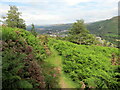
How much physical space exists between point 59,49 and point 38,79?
7.57 metres

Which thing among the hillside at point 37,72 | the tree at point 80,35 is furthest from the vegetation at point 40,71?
the tree at point 80,35

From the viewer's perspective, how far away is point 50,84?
609 centimetres

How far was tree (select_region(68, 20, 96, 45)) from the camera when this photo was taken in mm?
25797

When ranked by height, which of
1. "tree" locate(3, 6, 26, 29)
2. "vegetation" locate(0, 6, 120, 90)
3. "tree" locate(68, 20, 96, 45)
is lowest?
"vegetation" locate(0, 6, 120, 90)

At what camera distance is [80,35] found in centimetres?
2520

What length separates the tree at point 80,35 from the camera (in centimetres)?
2580

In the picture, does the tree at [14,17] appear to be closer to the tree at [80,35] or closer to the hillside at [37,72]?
the tree at [80,35]

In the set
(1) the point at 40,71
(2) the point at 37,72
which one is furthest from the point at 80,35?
(2) the point at 37,72

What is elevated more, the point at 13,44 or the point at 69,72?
the point at 13,44

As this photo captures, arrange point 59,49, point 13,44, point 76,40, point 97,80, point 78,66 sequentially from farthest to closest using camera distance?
point 76,40
point 59,49
point 78,66
point 97,80
point 13,44

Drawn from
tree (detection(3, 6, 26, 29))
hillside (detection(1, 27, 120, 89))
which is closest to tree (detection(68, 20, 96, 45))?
tree (detection(3, 6, 26, 29))

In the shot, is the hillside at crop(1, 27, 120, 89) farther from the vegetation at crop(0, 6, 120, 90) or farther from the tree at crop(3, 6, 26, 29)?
the tree at crop(3, 6, 26, 29)

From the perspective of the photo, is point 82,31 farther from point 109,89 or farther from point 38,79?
point 38,79

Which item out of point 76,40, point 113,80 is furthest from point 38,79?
point 76,40
